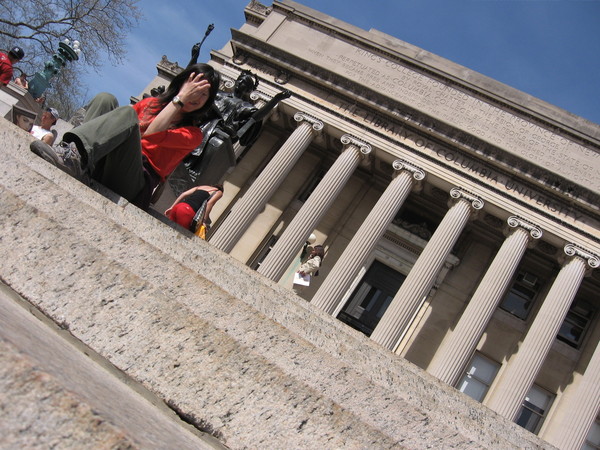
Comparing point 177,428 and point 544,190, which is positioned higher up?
point 544,190

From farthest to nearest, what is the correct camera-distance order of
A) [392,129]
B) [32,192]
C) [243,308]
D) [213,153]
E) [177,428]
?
[392,129], [213,153], [32,192], [243,308], [177,428]

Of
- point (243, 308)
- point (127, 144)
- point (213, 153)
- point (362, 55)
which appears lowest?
point (243, 308)


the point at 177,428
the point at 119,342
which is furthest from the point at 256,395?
the point at 119,342

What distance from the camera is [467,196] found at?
18.0m

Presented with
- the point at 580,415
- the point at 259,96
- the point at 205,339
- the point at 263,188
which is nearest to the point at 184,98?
the point at 205,339

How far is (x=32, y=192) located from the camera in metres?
3.43

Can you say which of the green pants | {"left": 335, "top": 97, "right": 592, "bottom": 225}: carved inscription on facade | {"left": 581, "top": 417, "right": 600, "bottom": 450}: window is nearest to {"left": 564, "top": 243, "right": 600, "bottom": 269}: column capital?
{"left": 335, "top": 97, "right": 592, "bottom": 225}: carved inscription on facade

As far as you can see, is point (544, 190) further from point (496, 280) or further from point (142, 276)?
point (142, 276)

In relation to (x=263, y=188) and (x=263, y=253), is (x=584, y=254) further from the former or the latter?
(x=263, y=253)

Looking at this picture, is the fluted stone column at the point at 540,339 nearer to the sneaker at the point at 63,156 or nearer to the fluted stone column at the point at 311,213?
the fluted stone column at the point at 311,213

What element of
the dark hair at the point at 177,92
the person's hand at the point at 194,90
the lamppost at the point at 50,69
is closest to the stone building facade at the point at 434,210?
the lamppost at the point at 50,69

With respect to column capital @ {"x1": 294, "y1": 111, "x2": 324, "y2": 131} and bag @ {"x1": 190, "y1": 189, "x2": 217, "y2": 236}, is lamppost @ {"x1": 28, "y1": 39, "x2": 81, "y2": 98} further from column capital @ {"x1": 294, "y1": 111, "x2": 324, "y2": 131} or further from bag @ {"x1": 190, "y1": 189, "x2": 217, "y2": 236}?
bag @ {"x1": 190, "y1": 189, "x2": 217, "y2": 236}

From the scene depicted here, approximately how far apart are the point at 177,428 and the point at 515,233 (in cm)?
1713

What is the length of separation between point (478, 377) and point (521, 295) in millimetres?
3887
